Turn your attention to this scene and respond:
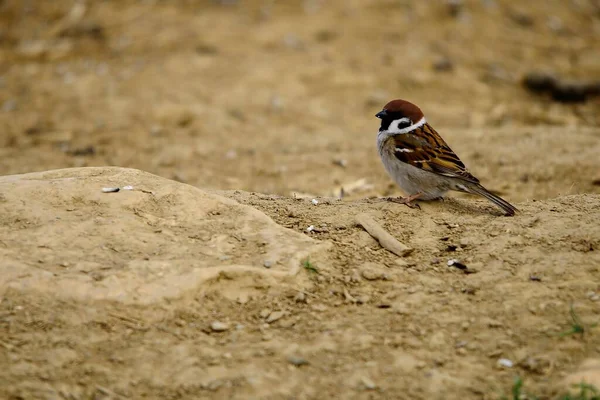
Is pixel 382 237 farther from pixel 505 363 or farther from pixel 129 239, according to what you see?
pixel 129 239

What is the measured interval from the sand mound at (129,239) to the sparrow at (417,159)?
1314 millimetres

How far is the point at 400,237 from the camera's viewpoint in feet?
15.1

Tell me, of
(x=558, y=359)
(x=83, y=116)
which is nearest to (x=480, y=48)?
(x=83, y=116)

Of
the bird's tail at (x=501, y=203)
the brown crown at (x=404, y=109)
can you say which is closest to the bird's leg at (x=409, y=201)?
the bird's tail at (x=501, y=203)

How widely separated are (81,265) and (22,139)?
19.3 ft

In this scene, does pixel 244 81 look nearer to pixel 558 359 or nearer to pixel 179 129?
pixel 179 129

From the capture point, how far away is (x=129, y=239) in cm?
417

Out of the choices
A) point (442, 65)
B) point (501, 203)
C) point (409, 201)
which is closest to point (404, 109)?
point (409, 201)

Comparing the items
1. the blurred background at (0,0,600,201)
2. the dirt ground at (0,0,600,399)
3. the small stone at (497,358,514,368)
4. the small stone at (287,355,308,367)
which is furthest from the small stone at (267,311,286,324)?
the blurred background at (0,0,600,201)

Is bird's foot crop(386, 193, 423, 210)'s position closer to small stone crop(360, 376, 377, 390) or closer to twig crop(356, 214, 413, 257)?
twig crop(356, 214, 413, 257)

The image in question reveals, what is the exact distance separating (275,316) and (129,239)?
3.23 feet

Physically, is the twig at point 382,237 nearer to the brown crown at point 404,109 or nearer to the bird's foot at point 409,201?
the bird's foot at point 409,201

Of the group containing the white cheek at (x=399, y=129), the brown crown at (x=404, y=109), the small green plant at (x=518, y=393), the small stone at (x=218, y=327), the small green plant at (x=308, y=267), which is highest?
the brown crown at (x=404, y=109)

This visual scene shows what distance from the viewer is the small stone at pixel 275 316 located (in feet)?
12.6
